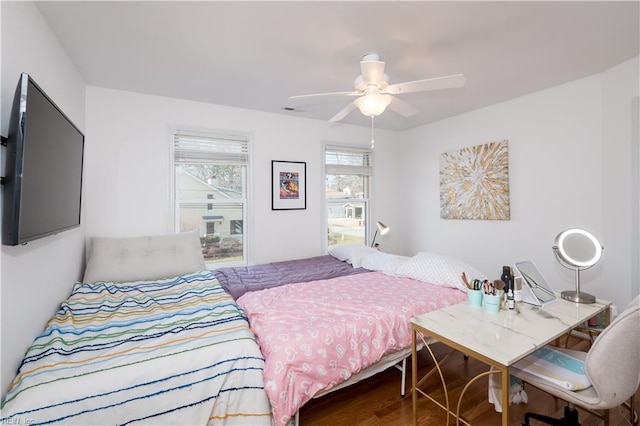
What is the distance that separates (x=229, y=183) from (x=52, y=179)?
1927 mm

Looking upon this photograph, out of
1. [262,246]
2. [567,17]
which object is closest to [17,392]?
[262,246]

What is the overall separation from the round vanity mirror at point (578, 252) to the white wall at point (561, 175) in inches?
42.2

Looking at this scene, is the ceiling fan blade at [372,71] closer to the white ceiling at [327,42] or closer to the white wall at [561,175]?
the white ceiling at [327,42]

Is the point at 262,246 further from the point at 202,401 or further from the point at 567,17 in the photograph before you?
the point at 567,17

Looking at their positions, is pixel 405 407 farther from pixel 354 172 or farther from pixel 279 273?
pixel 354 172

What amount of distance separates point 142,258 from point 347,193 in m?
2.71

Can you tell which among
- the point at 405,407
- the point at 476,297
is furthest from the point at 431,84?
the point at 405,407

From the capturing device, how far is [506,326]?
4.64 ft

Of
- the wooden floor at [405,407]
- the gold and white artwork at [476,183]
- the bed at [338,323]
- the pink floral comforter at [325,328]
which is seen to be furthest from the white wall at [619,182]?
the pink floral comforter at [325,328]

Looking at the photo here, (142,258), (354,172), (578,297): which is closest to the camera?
(578,297)

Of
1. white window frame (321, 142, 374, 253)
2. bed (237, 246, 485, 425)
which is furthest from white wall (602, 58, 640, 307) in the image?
white window frame (321, 142, 374, 253)

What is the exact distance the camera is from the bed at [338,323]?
140 centimetres

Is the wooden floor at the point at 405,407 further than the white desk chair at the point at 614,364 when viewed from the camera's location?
Yes

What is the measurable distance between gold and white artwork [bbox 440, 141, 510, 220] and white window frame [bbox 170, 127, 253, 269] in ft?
8.57
